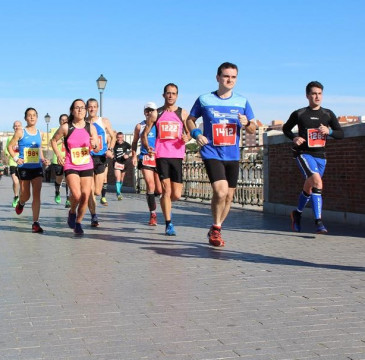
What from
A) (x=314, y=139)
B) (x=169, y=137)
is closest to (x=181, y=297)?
(x=169, y=137)

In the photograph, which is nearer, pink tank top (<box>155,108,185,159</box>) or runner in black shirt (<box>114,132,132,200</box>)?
pink tank top (<box>155,108,185,159</box>)

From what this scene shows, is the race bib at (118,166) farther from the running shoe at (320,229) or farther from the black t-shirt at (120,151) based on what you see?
the running shoe at (320,229)

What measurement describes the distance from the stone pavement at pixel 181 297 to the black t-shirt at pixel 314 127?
1213 mm

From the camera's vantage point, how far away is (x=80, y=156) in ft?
31.8

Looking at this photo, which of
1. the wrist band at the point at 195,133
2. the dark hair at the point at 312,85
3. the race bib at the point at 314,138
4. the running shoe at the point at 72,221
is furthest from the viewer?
the running shoe at the point at 72,221

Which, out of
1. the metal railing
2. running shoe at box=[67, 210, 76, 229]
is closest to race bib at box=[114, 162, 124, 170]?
the metal railing

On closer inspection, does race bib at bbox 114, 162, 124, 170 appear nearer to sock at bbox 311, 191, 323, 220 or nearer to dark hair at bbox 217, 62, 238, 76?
sock at bbox 311, 191, 323, 220

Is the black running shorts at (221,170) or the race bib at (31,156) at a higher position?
the race bib at (31,156)

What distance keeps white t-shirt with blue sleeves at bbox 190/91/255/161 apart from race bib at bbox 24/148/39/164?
3.19m

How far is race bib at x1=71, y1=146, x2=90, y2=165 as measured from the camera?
31.7ft

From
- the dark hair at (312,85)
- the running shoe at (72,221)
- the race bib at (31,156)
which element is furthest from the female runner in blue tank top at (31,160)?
the dark hair at (312,85)

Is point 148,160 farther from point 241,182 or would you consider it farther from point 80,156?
point 241,182

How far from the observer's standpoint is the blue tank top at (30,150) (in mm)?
10430

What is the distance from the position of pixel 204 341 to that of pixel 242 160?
40.3 ft
